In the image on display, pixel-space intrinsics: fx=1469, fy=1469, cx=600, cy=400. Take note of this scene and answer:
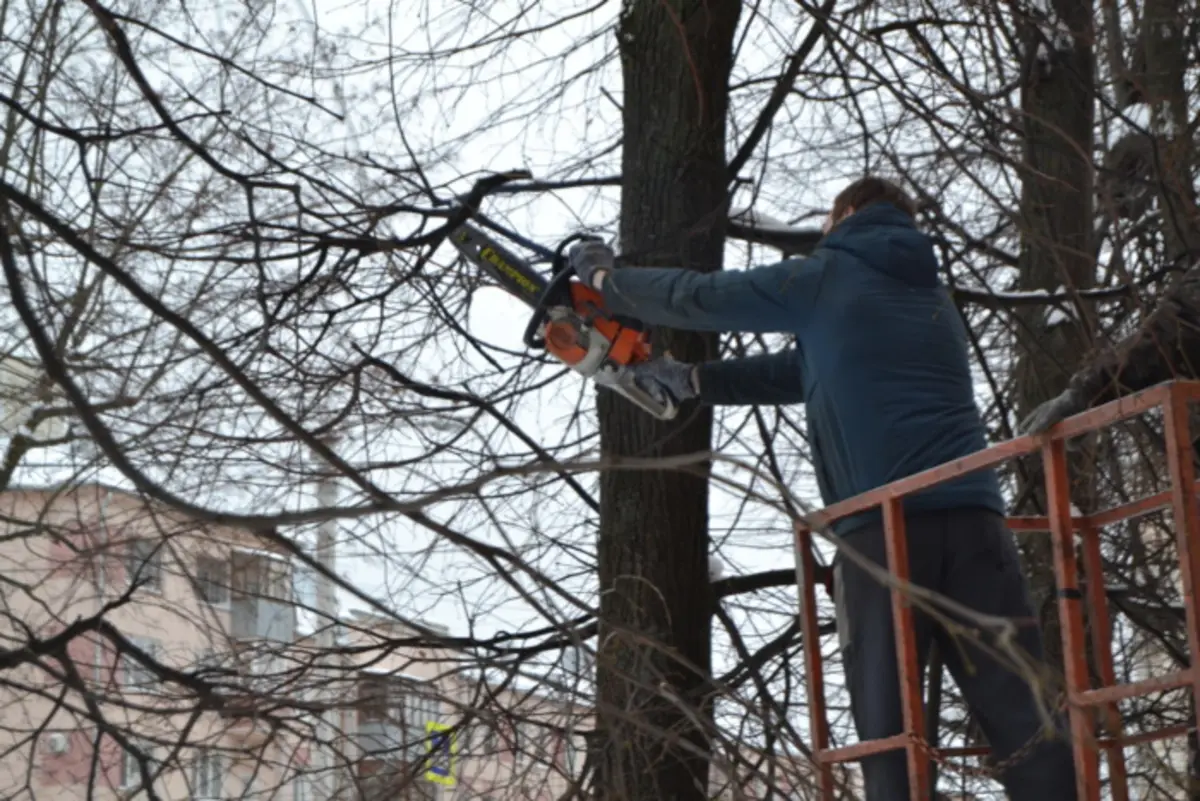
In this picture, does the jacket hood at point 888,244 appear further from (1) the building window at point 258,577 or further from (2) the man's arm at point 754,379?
(1) the building window at point 258,577

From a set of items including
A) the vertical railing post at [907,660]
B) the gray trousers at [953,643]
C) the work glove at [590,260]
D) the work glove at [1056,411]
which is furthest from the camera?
the work glove at [590,260]

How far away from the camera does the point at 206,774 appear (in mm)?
4547

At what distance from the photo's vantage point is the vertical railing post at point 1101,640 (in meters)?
3.84

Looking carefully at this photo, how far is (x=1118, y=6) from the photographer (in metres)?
4.83

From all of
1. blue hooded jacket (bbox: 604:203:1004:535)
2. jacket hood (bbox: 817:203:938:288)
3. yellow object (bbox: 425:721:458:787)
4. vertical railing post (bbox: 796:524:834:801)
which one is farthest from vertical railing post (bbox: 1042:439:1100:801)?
yellow object (bbox: 425:721:458:787)

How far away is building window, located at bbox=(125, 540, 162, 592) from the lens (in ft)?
12.2

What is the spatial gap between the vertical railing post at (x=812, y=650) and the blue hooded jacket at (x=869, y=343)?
0.12 meters

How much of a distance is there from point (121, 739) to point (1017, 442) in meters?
2.21

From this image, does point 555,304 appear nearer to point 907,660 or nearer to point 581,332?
point 581,332

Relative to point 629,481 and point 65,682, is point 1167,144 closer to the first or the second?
point 629,481

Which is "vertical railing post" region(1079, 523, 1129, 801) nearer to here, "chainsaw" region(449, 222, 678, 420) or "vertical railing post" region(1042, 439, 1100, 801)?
"vertical railing post" region(1042, 439, 1100, 801)

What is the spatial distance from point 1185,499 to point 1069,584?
358 millimetres

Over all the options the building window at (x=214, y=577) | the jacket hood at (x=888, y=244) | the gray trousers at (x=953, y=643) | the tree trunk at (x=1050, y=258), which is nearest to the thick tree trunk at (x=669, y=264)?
the jacket hood at (x=888, y=244)

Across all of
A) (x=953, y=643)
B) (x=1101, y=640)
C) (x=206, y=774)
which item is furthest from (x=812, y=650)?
(x=206, y=774)
